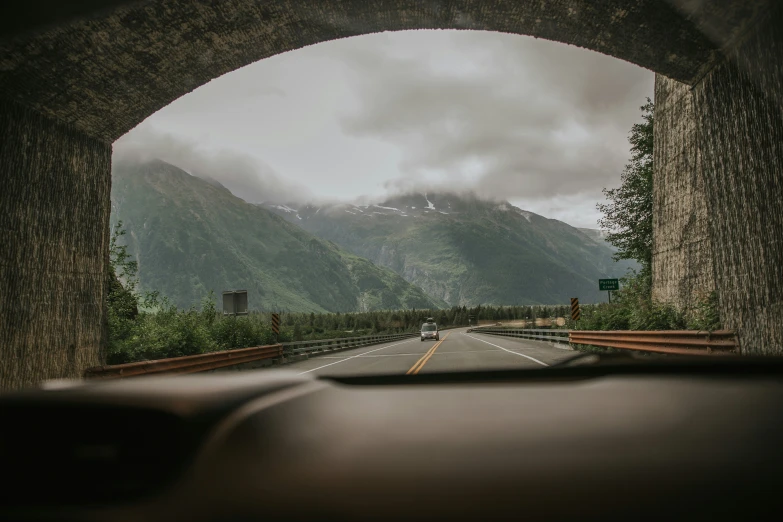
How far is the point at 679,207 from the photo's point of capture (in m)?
15.5

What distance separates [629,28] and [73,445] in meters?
9.99

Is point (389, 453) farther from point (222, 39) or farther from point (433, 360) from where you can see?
point (433, 360)

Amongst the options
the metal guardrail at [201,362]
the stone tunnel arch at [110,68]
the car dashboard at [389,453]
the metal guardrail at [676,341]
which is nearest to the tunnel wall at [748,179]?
the stone tunnel arch at [110,68]

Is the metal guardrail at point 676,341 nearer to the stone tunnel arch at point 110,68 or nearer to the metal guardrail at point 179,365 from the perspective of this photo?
the stone tunnel arch at point 110,68

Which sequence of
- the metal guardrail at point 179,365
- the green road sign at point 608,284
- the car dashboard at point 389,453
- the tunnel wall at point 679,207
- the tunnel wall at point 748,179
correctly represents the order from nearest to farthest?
the car dashboard at point 389,453, the tunnel wall at point 748,179, the metal guardrail at point 179,365, the tunnel wall at point 679,207, the green road sign at point 608,284

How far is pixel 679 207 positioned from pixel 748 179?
8.65 metres

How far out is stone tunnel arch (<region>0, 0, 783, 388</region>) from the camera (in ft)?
25.8

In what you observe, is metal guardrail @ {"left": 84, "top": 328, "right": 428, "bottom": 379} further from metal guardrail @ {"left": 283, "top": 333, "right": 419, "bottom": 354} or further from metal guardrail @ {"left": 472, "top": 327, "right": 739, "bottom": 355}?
metal guardrail @ {"left": 472, "top": 327, "right": 739, "bottom": 355}

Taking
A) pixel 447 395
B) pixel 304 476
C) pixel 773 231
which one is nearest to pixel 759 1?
pixel 773 231

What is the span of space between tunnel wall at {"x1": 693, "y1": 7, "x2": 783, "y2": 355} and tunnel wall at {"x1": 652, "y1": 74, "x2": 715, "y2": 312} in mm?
5718

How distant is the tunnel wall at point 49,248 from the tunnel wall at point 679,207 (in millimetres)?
15036

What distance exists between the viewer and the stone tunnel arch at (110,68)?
25.8 ft

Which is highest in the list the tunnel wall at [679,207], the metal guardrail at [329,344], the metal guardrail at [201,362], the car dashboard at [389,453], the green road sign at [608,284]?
the tunnel wall at [679,207]

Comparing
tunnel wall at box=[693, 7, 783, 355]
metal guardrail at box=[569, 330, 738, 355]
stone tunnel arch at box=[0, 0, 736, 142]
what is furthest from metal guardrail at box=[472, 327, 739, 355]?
stone tunnel arch at box=[0, 0, 736, 142]
